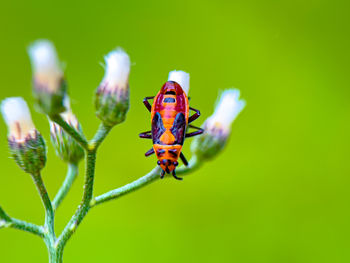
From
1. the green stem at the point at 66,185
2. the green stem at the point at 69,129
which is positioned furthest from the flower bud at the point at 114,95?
the green stem at the point at 66,185

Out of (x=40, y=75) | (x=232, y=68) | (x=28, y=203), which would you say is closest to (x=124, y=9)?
(x=232, y=68)

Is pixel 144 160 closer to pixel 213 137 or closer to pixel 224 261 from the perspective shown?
pixel 224 261

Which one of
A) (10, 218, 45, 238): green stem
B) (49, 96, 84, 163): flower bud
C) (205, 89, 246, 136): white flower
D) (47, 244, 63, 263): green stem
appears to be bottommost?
(47, 244, 63, 263): green stem

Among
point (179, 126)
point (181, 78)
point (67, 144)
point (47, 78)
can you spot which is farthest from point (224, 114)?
point (47, 78)

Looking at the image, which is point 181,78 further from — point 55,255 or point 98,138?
point 55,255

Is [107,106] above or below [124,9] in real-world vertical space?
below

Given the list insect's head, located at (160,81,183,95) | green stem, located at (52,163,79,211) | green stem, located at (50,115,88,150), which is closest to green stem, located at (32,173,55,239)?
green stem, located at (52,163,79,211)

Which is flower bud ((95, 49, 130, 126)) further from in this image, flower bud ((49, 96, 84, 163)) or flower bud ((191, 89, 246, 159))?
flower bud ((191, 89, 246, 159))
